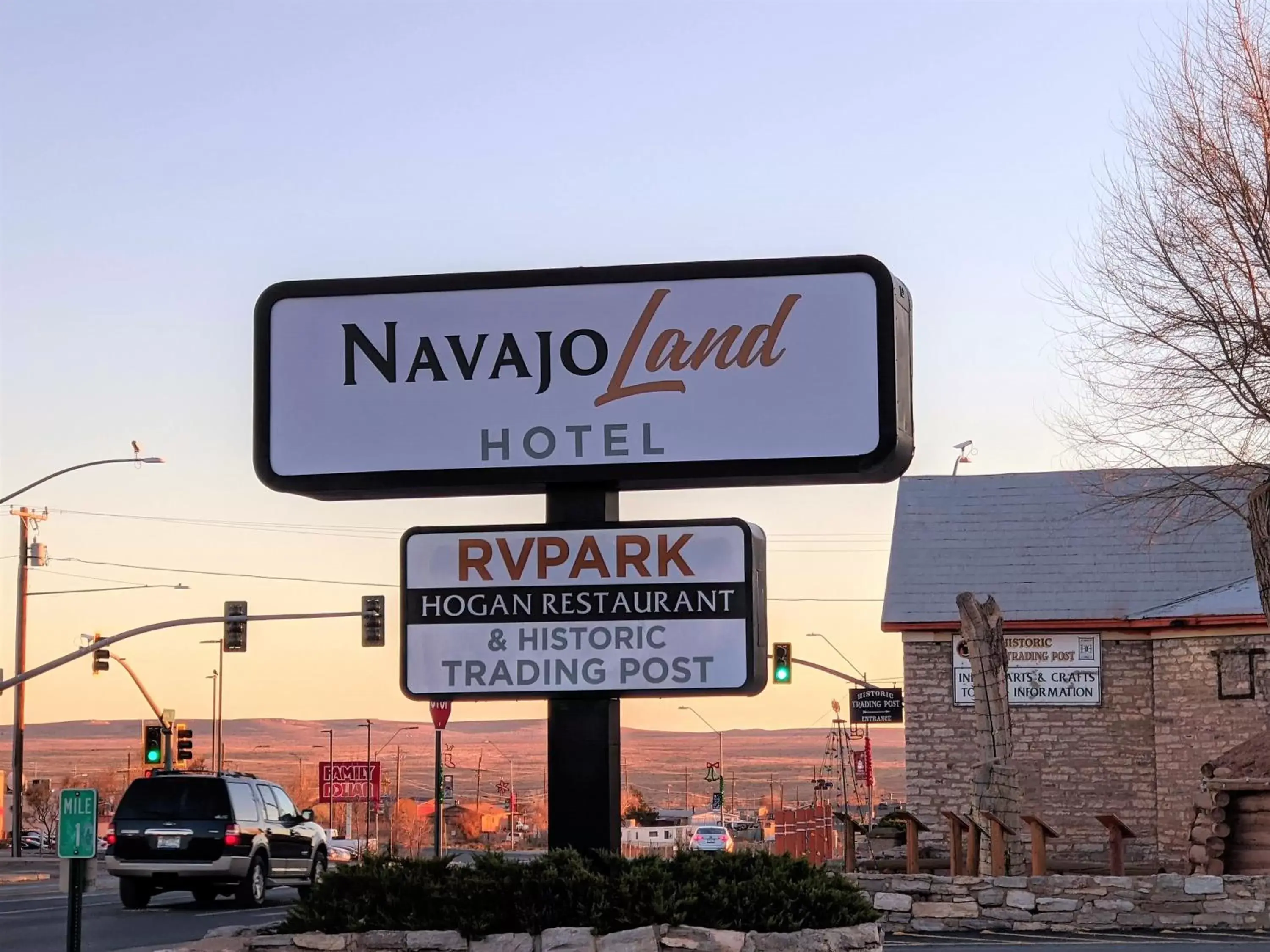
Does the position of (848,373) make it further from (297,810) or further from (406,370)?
(297,810)

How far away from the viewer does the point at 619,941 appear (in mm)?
10070

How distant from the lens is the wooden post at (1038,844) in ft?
67.3

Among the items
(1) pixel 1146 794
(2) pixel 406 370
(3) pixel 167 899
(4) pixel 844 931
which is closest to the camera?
(4) pixel 844 931

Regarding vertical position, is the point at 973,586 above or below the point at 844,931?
above

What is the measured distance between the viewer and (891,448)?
34.6 ft

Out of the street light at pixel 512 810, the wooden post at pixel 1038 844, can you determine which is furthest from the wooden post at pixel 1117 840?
the street light at pixel 512 810

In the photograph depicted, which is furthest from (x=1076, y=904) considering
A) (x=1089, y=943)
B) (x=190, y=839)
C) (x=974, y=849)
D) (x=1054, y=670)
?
(x=1054, y=670)

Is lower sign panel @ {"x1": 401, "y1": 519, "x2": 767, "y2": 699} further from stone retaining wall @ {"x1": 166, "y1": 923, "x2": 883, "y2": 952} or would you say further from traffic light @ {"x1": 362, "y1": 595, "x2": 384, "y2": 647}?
traffic light @ {"x1": 362, "y1": 595, "x2": 384, "y2": 647}

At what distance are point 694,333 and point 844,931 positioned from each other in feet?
12.5

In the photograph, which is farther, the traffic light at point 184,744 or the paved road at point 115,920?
the traffic light at point 184,744

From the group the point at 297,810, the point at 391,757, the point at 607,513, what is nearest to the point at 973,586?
the point at 297,810

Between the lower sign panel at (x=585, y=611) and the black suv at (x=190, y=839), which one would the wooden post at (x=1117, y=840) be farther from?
the lower sign panel at (x=585, y=611)

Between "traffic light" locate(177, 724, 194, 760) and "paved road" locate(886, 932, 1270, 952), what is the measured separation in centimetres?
2744

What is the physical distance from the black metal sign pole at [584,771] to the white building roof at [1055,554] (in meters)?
21.1
